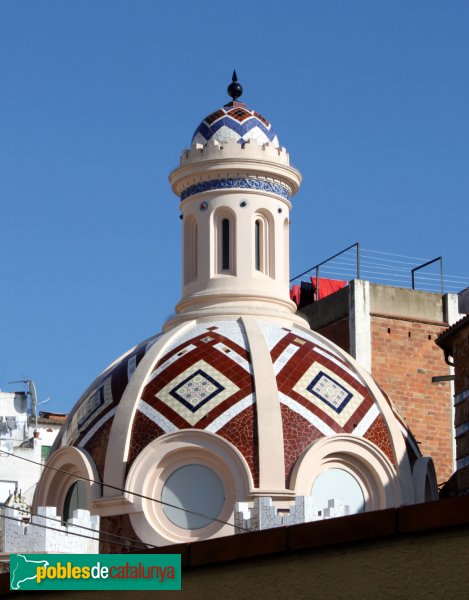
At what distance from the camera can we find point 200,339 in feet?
63.9

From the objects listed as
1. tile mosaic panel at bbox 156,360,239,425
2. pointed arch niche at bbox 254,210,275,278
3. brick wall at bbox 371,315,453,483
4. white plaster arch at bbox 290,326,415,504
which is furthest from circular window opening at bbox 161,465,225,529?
brick wall at bbox 371,315,453,483

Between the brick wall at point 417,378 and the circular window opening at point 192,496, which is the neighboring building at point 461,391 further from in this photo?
the brick wall at point 417,378

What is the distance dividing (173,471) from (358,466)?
8.01ft

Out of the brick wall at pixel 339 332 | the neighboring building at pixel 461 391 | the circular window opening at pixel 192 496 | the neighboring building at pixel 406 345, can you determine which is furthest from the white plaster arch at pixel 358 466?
the brick wall at pixel 339 332

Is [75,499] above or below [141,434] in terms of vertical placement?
below

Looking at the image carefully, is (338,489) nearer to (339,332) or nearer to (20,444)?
(339,332)

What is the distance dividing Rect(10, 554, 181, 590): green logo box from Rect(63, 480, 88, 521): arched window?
9774 mm

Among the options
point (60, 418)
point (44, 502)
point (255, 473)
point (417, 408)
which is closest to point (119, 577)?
point (255, 473)

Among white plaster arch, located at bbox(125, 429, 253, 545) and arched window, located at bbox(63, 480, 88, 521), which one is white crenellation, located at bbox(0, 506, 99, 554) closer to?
white plaster arch, located at bbox(125, 429, 253, 545)

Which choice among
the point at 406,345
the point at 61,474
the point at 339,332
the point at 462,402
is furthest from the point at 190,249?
the point at 406,345

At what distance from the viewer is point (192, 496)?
18.0 m

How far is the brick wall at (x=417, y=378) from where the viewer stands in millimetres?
27016

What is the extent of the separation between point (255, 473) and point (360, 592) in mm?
10795

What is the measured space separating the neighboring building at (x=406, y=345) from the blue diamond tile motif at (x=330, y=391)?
7.74 meters
